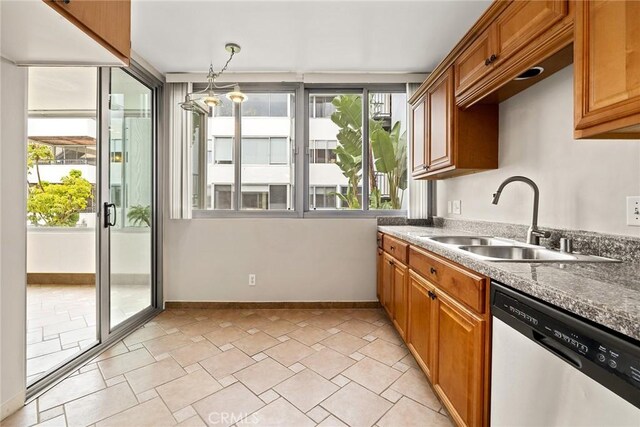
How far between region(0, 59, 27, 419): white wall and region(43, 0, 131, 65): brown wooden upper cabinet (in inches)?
25.8

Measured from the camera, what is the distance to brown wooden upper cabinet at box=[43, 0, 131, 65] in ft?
3.72

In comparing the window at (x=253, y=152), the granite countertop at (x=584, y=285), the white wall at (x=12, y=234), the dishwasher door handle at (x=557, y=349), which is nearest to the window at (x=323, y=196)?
the window at (x=253, y=152)

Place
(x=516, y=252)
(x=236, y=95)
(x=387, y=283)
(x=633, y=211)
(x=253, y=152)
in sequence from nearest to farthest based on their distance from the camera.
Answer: (x=633, y=211), (x=516, y=252), (x=236, y=95), (x=387, y=283), (x=253, y=152)

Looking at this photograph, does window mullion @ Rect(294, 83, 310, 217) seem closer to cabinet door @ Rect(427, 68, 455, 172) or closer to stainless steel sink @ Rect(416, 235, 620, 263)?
cabinet door @ Rect(427, 68, 455, 172)

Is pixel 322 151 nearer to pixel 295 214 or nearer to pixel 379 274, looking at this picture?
pixel 295 214

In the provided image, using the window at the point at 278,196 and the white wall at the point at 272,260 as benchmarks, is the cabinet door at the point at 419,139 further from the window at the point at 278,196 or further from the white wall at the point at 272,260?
the window at the point at 278,196

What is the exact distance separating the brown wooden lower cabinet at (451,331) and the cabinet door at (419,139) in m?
1.04

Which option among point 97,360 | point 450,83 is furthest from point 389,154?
point 97,360

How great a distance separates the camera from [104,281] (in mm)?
2348

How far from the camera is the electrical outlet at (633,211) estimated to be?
121cm

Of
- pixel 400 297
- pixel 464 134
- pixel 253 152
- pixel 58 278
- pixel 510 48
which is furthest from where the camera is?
pixel 58 278

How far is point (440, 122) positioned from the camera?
2338mm

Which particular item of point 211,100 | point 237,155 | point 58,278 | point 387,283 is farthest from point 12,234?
point 58,278

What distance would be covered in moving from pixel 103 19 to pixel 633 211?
2.41 meters
